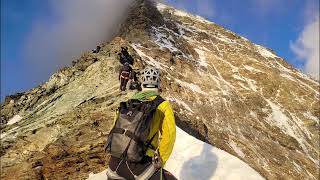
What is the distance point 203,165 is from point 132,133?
6760 millimetres

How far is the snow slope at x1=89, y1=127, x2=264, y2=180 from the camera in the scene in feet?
44.4

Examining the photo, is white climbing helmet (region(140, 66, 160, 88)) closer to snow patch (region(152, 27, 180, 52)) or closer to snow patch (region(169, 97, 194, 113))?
snow patch (region(169, 97, 194, 113))

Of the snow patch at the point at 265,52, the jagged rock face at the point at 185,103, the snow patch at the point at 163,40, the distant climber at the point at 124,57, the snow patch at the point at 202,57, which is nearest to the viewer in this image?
the jagged rock face at the point at 185,103

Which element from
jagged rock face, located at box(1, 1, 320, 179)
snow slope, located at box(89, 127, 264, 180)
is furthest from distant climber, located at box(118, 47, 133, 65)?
snow slope, located at box(89, 127, 264, 180)

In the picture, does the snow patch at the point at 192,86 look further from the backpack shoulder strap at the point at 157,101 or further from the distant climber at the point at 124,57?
the backpack shoulder strap at the point at 157,101

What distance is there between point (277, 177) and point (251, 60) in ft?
87.8

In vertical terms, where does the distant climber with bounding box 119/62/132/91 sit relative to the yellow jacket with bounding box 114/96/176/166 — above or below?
below

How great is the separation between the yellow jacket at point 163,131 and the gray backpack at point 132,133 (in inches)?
4.1

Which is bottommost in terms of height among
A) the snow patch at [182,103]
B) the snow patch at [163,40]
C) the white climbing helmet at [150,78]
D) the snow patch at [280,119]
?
the snow patch at [280,119]

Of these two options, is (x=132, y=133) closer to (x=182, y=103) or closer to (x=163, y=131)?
(x=163, y=131)

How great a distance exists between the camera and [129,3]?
6350cm

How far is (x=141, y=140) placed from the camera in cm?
762

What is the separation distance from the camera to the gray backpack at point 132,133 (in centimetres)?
759

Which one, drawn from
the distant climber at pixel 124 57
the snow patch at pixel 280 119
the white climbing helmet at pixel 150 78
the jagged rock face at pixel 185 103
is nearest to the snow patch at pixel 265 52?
the jagged rock face at pixel 185 103
